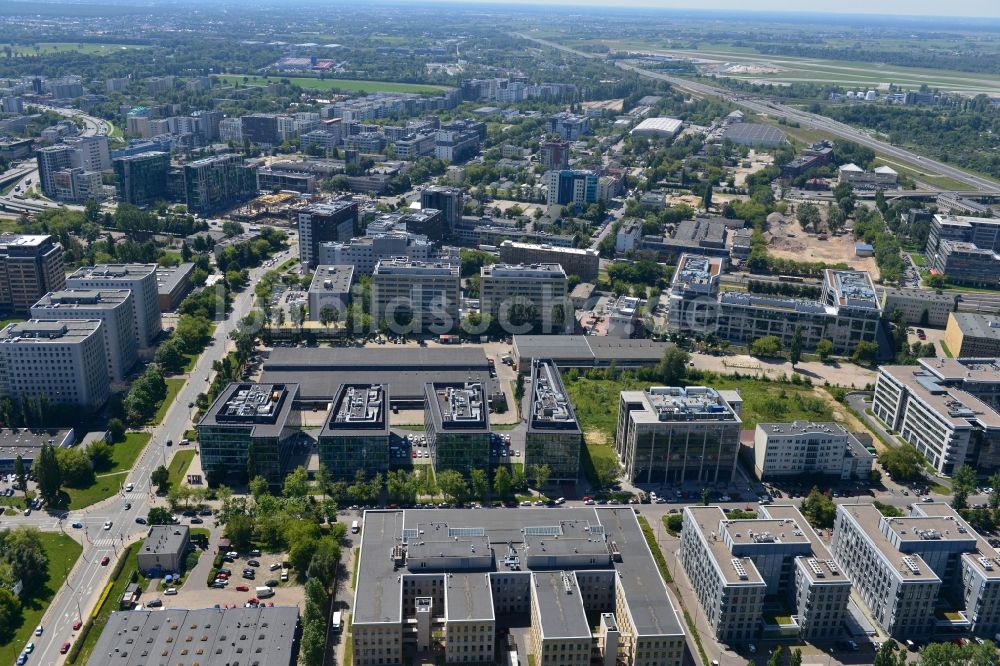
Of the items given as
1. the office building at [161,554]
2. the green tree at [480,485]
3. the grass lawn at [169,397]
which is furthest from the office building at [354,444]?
the grass lawn at [169,397]

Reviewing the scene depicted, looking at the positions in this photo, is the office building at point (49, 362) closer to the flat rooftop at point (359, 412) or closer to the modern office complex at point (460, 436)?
the flat rooftop at point (359, 412)

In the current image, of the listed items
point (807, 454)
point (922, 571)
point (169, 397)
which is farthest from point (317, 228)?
point (922, 571)

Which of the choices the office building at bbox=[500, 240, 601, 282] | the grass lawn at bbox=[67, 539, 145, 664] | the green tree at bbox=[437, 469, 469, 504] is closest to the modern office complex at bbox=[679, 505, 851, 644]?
the green tree at bbox=[437, 469, 469, 504]

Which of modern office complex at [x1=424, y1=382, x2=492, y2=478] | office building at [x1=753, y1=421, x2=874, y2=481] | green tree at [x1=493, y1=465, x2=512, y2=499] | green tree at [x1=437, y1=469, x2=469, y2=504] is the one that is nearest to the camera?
green tree at [x1=437, y1=469, x2=469, y2=504]

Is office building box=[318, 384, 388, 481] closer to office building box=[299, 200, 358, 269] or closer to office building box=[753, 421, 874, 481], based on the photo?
office building box=[753, 421, 874, 481]

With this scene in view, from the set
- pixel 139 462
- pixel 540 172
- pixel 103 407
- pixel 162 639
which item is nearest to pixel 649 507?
pixel 162 639

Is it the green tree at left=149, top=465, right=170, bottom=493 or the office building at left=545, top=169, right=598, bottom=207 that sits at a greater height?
the office building at left=545, top=169, right=598, bottom=207

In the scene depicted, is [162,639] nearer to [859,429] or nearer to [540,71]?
[859,429]

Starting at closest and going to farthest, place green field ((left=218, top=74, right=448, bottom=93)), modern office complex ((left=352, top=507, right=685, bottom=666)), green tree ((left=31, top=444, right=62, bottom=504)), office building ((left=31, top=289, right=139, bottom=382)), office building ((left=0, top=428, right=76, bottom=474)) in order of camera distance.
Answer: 1. modern office complex ((left=352, top=507, right=685, bottom=666))
2. green tree ((left=31, top=444, right=62, bottom=504))
3. office building ((left=0, top=428, right=76, bottom=474))
4. office building ((left=31, top=289, right=139, bottom=382))
5. green field ((left=218, top=74, right=448, bottom=93))
